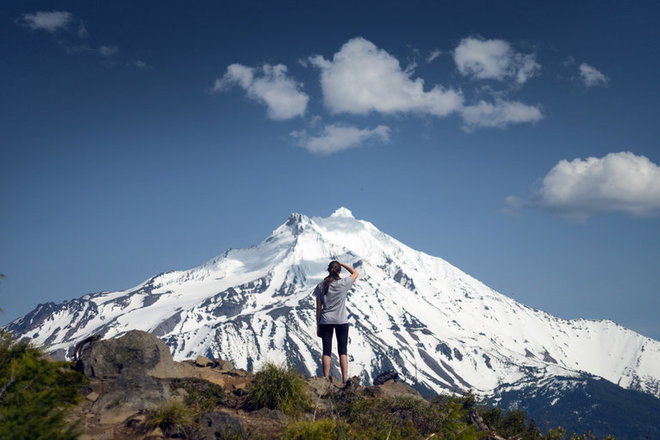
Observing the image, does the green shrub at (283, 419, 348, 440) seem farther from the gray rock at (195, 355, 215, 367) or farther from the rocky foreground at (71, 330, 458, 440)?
the gray rock at (195, 355, 215, 367)

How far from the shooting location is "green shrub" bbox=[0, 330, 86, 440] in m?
6.06

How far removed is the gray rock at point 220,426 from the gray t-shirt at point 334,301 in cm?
453

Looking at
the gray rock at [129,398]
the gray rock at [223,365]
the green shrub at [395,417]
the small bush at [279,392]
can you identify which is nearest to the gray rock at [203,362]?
the gray rock at [223,365]

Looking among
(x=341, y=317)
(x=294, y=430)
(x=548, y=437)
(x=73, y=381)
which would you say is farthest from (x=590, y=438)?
(x=73, y=381)

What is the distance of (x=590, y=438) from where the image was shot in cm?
1238

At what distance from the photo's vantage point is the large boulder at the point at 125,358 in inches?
514

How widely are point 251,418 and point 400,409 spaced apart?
3225 mm

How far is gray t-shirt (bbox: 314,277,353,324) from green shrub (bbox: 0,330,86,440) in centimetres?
634

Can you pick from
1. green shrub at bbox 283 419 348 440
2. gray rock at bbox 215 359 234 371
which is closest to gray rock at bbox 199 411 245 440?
green shrub at bbox 283 419 348 440

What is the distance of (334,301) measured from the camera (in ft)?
43.7

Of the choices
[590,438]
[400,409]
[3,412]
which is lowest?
[590,438]

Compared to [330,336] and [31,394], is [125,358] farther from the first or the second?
[31,394]

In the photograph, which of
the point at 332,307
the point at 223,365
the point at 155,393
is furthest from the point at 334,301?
the point at 223,365

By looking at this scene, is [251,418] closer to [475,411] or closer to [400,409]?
[400,409]
